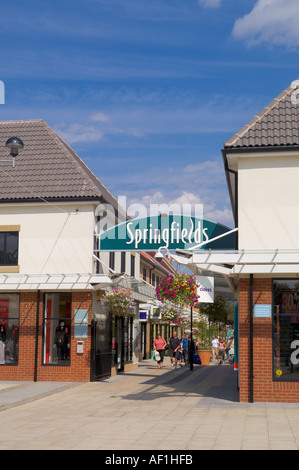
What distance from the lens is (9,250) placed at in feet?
72.8

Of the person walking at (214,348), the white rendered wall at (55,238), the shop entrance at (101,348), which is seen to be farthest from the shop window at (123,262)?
the person walking at (214,348)

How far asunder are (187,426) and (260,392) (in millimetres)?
4233

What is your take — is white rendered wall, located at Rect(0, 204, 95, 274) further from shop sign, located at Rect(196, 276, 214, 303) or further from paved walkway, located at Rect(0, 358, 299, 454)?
shop sign, located at Rect(196, 276, 214, 303)

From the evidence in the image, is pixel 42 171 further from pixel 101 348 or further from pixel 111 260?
pixel 101 348

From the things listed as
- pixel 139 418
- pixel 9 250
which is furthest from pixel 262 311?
pixel 9 250

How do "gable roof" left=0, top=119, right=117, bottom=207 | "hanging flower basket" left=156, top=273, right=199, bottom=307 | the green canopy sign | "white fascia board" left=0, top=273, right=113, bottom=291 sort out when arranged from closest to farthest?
the green canopy sign, "white fascia board" left=0, top=273, right=113, bottom=291, "gable roof" left=0, top=119, right=117, bottom=207, "hanging flower basket" left=156, top=273, right=199, bottom=307

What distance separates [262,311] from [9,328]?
10.5m

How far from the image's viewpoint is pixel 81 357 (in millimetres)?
21047

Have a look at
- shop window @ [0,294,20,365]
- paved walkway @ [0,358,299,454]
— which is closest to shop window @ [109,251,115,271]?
shop window @ [0,294,20,365]

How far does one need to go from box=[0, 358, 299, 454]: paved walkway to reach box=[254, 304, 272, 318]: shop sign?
2141 mm

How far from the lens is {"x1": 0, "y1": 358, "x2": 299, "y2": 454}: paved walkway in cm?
938

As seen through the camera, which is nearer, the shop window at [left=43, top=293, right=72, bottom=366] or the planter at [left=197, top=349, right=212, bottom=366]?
the shop window at [left=43, top=293, right=72, bottom=366]
